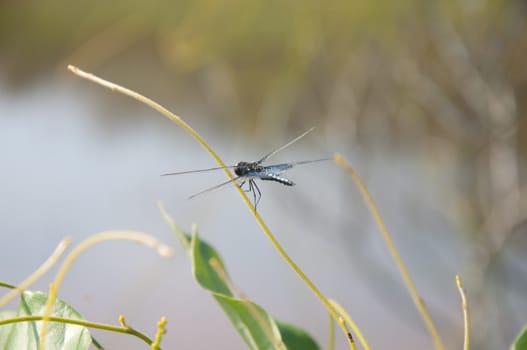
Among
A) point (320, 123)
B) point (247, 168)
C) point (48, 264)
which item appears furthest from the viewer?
point (320, 123)

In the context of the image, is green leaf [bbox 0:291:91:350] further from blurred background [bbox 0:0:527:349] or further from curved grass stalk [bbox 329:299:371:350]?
blurred background [bbox 0:0:527:349]

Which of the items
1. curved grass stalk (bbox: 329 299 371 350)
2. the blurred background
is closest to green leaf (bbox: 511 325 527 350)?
curved grass stalk (bbox: 329 299 371 350)

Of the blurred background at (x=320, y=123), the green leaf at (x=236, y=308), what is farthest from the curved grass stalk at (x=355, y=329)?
the blurred background at (x=320, y=123)

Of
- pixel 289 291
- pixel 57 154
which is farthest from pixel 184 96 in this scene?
pixel 289 291

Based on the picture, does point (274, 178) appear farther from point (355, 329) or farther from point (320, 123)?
point (320, 123)

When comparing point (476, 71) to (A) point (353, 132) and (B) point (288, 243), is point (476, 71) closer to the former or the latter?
(A) point (353, 132)

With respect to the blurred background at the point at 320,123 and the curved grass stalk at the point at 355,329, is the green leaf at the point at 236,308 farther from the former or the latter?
the blurred background at the point at 320,123

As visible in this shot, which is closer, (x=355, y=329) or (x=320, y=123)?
(x=355, y=329)

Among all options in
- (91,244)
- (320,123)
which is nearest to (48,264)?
(91,244)
